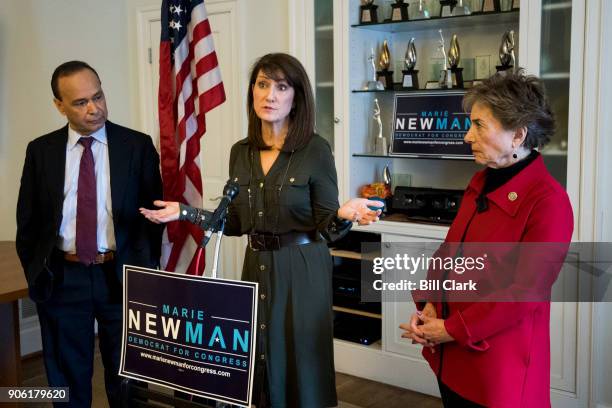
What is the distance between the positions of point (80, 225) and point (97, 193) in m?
0.14

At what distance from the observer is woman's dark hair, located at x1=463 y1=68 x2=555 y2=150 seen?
5.99 ft

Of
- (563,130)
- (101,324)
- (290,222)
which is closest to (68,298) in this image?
(101,324)

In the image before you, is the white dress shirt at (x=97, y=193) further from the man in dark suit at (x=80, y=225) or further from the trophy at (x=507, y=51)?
the trophy at (x=507, y=51)

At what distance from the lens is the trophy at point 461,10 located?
11.1 feet

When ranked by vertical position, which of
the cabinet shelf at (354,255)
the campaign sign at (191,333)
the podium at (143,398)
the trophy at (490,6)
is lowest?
the cabinet shelf at (354,255)

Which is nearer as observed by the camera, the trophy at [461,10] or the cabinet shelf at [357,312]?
the trophy at [461,10]

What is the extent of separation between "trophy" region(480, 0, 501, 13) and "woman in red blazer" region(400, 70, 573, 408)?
1.51 meters

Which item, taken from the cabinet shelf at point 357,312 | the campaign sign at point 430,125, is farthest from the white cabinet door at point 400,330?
the campaign sign at point 430,125

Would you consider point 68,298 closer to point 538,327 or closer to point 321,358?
point 321,358

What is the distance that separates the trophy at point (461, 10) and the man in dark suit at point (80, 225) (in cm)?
180

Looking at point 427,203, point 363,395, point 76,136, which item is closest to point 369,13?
point 427,203

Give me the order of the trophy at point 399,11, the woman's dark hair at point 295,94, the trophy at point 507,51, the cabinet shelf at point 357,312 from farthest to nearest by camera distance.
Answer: the cabinet shelf at point 357,312
the trophy at point 399,11
the trophy at point 507,51
the woman's dark hair at point 295,94

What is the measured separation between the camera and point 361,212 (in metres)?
1.91

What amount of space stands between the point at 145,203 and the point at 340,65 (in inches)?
61.8
